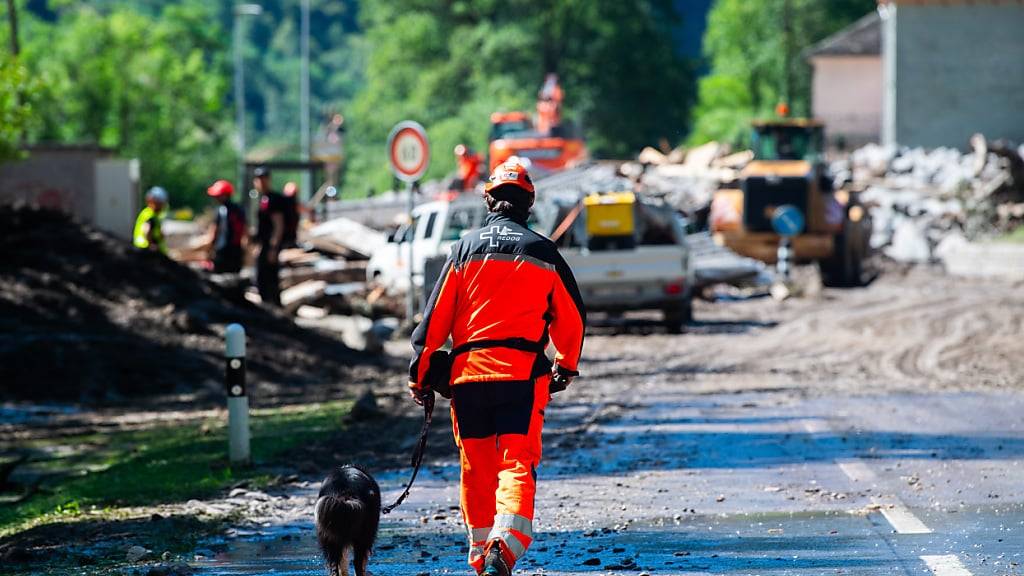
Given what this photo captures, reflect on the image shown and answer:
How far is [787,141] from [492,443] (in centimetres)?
2842

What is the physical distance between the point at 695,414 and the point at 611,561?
6.44 meters

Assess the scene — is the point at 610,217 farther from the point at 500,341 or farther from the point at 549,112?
the point at 549,112

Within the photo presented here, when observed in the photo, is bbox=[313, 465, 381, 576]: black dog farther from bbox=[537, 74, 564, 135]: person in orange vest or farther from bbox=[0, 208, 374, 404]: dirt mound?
bbox=[537, 74, 564, 135]: person in orange vest

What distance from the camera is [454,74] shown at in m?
87.1

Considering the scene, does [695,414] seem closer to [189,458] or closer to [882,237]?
[189,458]

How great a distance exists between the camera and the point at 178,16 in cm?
9781

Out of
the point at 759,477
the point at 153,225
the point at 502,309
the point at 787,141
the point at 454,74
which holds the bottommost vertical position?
the point at 759,477

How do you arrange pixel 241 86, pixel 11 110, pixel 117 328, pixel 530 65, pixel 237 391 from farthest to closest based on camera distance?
pixel 530 65
pixel 241 86
pixel 11 110
pixel 117 328
pixel 237 391

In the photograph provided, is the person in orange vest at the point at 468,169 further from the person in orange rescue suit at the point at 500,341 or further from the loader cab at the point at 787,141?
the person in orange rescue suit at the point at 500,341

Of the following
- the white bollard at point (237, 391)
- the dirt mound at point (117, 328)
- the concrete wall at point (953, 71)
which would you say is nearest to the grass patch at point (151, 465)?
the white bollard at point (237, 391)

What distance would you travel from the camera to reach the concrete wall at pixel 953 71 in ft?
195

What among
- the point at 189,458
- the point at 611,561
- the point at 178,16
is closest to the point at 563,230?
the point at 189,458

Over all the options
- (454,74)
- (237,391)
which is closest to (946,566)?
(237,391)

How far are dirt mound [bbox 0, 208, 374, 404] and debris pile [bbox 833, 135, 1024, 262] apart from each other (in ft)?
74.2
